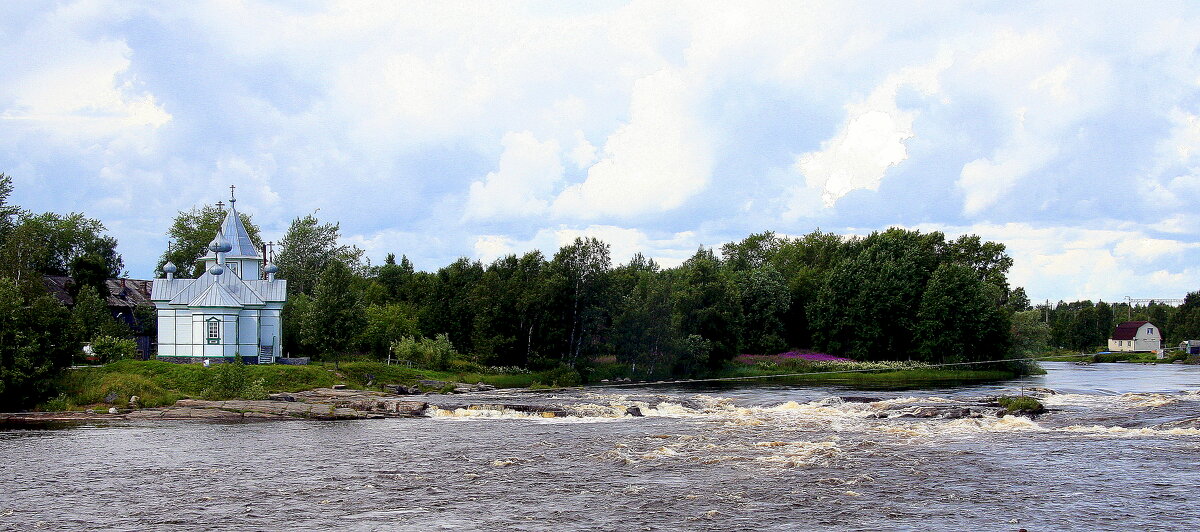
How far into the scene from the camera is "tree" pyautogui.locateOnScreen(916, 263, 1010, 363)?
3263 inches

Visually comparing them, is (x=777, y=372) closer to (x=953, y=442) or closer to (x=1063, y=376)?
(x=1063, y=376)

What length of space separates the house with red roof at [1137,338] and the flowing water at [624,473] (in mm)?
101923

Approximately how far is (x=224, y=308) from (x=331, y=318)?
24.5ft

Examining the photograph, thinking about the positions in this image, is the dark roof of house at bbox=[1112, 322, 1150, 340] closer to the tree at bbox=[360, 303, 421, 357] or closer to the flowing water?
the flowing water

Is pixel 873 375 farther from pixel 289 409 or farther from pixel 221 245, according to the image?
pixel 221 245

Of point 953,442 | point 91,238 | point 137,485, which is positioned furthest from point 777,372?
point 91,238

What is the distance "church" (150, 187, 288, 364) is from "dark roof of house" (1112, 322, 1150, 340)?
124141 millimetres

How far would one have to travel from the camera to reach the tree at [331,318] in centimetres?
5975

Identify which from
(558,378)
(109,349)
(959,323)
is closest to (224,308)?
(109,349)

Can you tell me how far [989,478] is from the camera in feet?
85.9

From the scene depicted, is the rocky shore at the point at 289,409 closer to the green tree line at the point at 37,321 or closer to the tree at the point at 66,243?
the green tree line at the point at 37,321

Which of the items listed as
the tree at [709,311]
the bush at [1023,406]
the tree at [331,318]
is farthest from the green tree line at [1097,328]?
the tree at [331,318]

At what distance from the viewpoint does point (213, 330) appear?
54375 millimetres

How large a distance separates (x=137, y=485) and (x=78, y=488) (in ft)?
4.93
